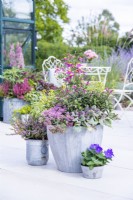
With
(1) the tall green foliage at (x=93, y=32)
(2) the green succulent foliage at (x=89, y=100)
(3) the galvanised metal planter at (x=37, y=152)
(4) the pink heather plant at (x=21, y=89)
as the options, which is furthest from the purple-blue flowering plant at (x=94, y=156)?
(1) the tall green foliage at (x=93, y=32)

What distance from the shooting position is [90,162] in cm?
434

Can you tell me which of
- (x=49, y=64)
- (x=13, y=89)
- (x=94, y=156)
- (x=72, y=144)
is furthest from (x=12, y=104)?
(x=94, y=156)

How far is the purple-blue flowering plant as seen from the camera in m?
4.36

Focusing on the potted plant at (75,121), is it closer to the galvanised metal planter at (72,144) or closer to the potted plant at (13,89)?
the galvanised metal planter at (72,144)

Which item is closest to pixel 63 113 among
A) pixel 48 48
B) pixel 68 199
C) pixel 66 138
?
pixel 66 138

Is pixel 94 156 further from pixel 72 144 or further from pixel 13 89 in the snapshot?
pixel 13 89

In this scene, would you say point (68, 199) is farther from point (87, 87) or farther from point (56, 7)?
point (56, 7)

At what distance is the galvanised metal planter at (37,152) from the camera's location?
480 cm

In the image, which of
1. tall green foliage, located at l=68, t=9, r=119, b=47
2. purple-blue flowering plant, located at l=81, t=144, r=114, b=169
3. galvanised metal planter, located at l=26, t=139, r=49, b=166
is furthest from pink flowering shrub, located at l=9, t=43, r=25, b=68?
tall green foliage, located at l=68, t=9, r=119, b=47

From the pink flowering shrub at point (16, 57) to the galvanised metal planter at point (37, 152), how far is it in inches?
130

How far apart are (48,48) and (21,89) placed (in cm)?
564

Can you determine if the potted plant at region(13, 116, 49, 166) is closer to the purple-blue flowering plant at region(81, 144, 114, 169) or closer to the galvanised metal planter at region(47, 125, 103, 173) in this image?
the galvanised metal planter at region(47, 125, 103, 173)

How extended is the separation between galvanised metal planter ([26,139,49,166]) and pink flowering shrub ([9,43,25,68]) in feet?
10.8

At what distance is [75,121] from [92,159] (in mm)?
368
